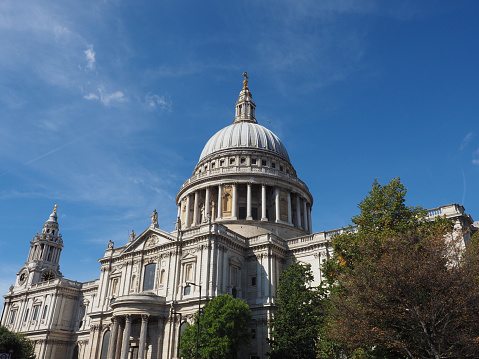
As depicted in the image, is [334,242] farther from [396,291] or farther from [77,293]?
[77,293]

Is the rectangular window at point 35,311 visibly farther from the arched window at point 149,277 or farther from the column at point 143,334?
the column at point 143,334

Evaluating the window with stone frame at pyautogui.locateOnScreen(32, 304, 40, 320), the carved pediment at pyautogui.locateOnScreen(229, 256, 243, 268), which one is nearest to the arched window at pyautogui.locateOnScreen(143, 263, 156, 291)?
the carved pediment at pyautogui.locateOnScreen(229, 256, 243, 268)

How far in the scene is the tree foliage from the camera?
23188 mm

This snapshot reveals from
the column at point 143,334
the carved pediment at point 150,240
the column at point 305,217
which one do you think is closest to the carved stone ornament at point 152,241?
the carved pediment at point 150,240

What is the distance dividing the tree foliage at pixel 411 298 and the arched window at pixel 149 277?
28.4 meters

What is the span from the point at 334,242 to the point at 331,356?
846cm

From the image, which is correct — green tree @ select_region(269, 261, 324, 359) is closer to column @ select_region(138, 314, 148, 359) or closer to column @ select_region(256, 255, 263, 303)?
column @ select_region(256, 255, 263, 303)

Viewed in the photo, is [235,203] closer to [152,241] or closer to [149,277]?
[152,241]

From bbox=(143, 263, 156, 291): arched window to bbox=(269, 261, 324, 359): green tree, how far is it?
60.3ft

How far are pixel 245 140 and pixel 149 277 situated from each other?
1208 inches

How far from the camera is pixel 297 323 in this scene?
37.3 metres

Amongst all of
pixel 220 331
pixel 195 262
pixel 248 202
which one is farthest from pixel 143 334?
pixel 248 202

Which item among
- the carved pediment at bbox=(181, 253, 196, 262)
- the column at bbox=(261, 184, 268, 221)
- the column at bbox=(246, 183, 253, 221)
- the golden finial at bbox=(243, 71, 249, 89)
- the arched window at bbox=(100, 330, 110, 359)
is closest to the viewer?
the carved pediment at bbox=(181, 253, 196, 262)

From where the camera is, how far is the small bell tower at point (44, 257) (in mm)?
81000
